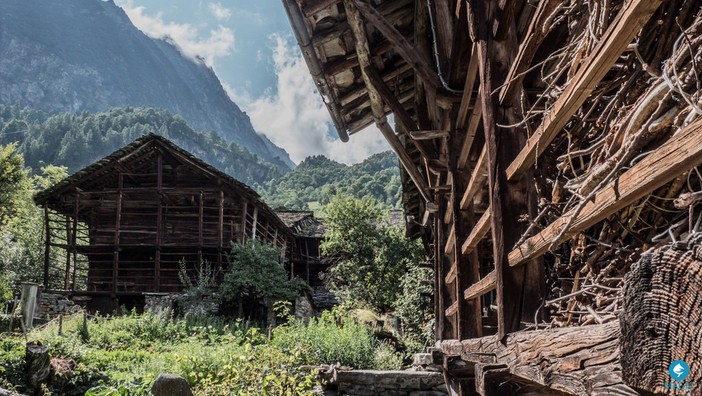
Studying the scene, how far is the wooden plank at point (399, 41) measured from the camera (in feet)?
13.8

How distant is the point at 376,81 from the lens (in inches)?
191

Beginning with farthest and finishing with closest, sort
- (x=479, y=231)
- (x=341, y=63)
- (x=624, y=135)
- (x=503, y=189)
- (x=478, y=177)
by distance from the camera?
(x=341, y=63) < (x=478, y=177) < (x=479, y=231) < (x=503, y=189) < (x=624, y=135)

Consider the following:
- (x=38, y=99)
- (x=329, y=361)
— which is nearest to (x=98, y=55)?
(x=38, y=99)

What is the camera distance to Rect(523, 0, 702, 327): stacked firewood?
137 centimetres

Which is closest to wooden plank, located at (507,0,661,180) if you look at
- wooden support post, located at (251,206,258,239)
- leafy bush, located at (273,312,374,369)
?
leafy bush, located at (273,312,374,369)

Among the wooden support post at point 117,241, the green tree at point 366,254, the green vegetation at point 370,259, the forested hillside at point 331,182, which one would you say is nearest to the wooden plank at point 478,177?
the green vegetation at point 370,259

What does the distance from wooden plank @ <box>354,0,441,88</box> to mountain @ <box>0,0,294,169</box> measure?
11142 cm

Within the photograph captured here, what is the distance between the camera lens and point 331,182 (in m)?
80.4

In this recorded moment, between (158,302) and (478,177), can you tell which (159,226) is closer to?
(158,302)

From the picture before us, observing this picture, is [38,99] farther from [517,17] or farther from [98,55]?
[517,17]

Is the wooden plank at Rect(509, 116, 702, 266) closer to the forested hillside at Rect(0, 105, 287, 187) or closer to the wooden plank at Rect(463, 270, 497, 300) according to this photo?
the wooden plank at Rect(463, 270, 497, 300)

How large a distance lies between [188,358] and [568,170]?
21.2 ft

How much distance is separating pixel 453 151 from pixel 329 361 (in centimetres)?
563
